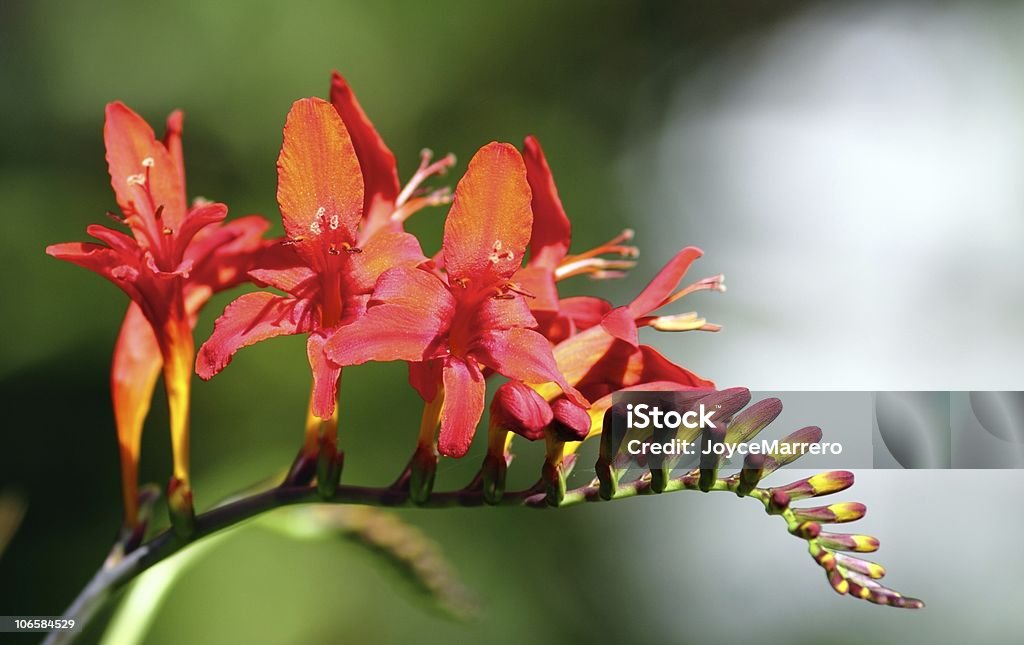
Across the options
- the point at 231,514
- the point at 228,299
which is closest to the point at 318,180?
the point at 231,514

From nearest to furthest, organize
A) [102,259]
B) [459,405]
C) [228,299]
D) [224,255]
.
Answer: [459,405]
[102,259]
[224,255]
[228,299]

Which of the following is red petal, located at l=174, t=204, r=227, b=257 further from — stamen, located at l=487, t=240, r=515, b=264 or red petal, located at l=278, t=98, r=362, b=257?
stamen, located at l=487, t=240, r=515, b=264

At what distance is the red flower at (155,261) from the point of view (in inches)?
27.7

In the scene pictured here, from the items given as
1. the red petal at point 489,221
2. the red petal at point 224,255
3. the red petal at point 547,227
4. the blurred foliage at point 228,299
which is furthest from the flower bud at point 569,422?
the blurred foliage at point 228,299

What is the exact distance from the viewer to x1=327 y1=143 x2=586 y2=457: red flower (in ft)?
1.99

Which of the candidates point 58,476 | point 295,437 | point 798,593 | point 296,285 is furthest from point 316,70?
point 798,593

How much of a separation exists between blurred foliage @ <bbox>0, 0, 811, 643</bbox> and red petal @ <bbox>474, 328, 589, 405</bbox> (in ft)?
2.90

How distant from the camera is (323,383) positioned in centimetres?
61

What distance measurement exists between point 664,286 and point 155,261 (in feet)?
1.33

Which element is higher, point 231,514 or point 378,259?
point 378,259

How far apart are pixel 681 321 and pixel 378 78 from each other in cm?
159

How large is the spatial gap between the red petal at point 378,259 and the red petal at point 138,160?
0.65 feet

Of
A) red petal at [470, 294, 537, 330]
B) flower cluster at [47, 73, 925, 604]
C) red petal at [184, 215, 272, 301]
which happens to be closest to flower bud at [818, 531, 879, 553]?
flower cluster at [47, 73, 925, 604]

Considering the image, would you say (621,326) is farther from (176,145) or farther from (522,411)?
(176,145)
